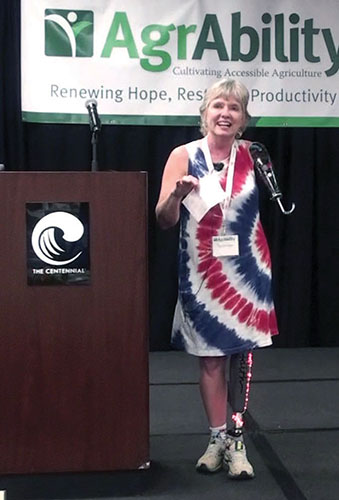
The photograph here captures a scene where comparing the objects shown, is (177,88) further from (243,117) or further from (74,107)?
(243,117)

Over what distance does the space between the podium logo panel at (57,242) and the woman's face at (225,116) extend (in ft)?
1.59

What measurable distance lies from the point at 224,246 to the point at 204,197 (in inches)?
6.4

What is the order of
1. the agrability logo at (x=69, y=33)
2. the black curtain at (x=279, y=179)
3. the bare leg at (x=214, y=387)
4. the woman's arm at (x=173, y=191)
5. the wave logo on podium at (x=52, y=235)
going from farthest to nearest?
the black curtain at (x=279, y=179)
the agrability logo at (x=69, y=33)
the bare leg at (x=214, y=387)
the woman's arm at (x=173, y=191)
the wave logo on podium at (x=52, y=235)

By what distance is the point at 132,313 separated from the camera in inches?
79.0

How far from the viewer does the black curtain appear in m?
3.82

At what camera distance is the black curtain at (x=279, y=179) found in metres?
3.82

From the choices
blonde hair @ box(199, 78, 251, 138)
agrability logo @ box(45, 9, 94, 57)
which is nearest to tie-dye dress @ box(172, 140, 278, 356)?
blonde hair @ box(199, 78, 251, 138)

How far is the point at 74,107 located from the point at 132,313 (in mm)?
1995

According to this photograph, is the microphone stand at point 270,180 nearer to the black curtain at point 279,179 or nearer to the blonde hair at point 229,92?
the blonde hair at point 229,92

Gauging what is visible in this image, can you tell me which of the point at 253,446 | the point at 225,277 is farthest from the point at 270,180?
the point at 253,446

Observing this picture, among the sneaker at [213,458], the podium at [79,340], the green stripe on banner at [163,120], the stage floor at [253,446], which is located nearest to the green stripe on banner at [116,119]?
the green stripe on banner at [163,120]

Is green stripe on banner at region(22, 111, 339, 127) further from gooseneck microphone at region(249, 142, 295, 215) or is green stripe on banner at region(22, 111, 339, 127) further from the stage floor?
gooseneck microphone at region(249, 142, 295, 215)

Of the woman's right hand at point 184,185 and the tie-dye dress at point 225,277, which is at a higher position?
the woman's right hand at point 184,185

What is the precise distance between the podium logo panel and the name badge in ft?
1.31
